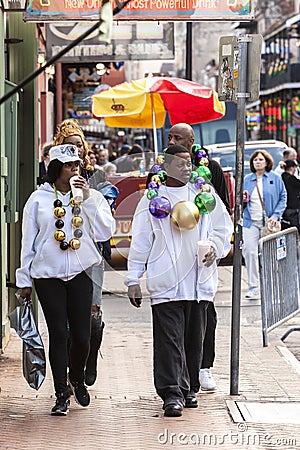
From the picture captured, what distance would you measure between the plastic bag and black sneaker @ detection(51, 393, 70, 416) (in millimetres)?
177

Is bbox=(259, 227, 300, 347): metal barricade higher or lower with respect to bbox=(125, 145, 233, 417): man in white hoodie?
lower

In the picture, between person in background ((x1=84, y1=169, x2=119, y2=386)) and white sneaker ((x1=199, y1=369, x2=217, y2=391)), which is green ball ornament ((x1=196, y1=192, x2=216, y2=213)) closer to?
person in background ((x1=84, y1=169, x2=119, y2=386))

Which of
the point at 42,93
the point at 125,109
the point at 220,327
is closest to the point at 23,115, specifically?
the point at 220,327

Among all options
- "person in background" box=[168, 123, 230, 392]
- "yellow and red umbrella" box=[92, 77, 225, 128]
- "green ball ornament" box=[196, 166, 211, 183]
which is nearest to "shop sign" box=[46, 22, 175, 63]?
"yellow and red umbrella" box=[92, 77, 225, 128]

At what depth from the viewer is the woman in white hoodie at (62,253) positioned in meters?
7.63

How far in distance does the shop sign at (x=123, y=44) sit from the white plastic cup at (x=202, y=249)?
9.51 meters

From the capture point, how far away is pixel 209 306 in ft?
28.2

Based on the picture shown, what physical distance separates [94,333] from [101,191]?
1.08 meters

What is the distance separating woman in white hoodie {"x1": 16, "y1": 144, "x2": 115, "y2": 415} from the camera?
7.63m

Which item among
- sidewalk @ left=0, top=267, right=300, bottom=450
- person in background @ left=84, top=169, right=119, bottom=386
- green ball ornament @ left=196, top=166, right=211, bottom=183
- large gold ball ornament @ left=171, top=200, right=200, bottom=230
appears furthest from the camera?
person in background @ left=84, top=169, right=119, bottom=386

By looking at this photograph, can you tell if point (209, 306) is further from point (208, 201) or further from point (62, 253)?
point (62, 253)

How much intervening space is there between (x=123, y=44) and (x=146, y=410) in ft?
37.2

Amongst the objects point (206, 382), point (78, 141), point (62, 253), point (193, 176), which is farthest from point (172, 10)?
point (206, 382)

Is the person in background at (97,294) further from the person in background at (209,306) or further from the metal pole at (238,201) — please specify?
the metal pole at (238,201)
